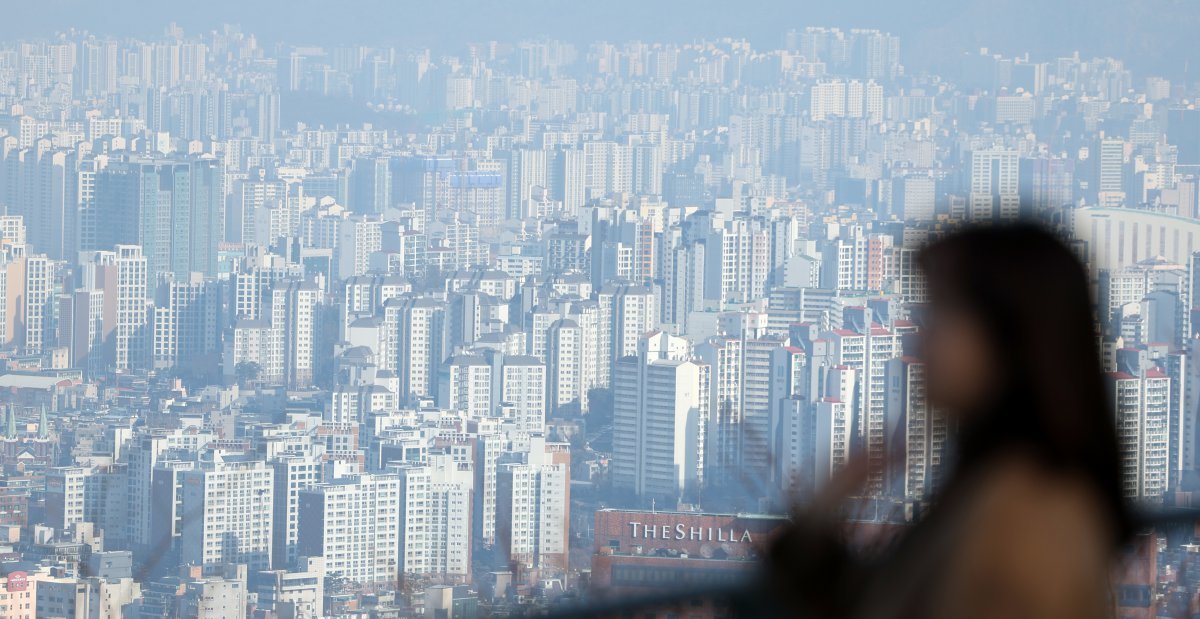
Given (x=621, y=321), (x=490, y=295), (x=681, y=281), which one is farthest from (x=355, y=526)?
(x=681, y=281)

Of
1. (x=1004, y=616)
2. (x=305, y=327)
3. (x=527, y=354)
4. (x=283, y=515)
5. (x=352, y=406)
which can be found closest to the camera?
(x=1004, y=616)

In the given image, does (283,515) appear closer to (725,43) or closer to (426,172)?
(426,172)

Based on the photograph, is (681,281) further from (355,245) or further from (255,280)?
(255,280)

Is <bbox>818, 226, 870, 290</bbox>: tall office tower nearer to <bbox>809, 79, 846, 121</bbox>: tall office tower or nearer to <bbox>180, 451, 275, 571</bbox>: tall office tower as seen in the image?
<bbox>809, 79, 846, 121</bbox>: tall office tower

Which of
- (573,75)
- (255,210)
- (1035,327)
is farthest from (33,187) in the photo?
(1035,327)

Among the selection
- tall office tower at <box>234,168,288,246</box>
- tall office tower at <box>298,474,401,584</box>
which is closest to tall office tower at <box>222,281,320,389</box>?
tall office tower at <box>234,168,288,246</box>
